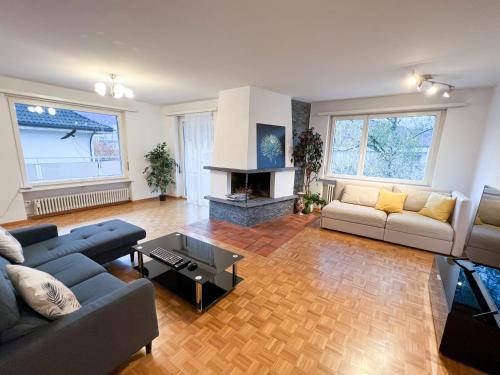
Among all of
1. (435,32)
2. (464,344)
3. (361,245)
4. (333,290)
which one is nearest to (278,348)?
(333,290)

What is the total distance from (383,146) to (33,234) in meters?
5.22

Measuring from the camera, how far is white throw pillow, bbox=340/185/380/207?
12.3ft

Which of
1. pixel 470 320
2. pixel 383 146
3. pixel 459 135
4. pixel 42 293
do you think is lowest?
pixel 470 320

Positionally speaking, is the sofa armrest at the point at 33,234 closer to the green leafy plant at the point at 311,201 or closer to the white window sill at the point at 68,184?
the white window sill at the point at 68,184

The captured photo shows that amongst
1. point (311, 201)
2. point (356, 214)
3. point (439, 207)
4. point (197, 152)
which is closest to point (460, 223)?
point (439, 207)

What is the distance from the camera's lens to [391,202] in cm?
349

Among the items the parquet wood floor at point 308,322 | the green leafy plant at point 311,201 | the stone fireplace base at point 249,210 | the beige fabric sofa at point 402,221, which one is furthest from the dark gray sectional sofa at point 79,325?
the green leafy plant at point 311,201

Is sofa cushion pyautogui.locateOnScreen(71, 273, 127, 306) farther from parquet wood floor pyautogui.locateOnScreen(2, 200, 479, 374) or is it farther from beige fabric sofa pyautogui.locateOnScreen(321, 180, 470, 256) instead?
beige fabric sofa pyautogui.locateOnScreen(321, 180, 470, 256)

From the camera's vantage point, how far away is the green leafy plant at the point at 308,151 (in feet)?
14.6

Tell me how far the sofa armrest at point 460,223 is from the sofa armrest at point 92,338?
3644 mm

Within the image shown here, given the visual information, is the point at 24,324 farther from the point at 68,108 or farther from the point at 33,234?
the point at 68,108

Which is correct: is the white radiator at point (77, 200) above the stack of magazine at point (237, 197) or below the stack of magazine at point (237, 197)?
below

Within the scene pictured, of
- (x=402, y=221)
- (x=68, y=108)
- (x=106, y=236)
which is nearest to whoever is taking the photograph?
(x=106, y=236)

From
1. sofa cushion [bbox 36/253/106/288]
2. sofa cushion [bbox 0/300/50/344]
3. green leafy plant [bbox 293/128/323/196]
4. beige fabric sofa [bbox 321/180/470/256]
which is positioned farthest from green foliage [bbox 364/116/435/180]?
sofa cushion [bbox 0/300/50/344]
